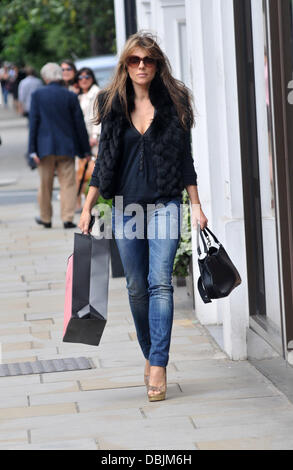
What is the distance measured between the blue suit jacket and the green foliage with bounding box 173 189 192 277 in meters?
4.68

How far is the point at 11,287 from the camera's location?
9500mm

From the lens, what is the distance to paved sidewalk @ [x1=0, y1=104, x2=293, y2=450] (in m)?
4.82

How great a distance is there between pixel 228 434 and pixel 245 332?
1597 millimetres

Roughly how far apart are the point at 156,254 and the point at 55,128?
7248 millimetres

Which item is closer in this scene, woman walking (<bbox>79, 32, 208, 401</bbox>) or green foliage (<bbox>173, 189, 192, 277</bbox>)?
woman walking (<bbox>79, 32, 208, 401</bbox>)

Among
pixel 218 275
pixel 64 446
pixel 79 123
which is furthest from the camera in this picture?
pixel 79 123

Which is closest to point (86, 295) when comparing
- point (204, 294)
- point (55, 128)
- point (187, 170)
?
point (204, 294)

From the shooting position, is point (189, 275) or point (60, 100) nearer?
point (189, 275)

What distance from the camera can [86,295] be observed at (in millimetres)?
5422

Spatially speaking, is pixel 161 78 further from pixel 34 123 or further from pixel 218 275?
pixel 34 123

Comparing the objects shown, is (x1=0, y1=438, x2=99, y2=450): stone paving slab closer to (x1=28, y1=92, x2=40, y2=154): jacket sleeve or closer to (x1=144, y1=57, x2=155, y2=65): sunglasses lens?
(x1=144, y1=57, x2=155, y2=65): sunglasses lens

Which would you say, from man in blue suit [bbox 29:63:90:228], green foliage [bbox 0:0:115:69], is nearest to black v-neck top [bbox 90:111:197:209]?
man in blue suit [bbox 29:63:90:228]

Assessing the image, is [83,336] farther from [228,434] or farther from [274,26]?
[274,26]

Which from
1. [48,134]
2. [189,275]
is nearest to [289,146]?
[189,275]
